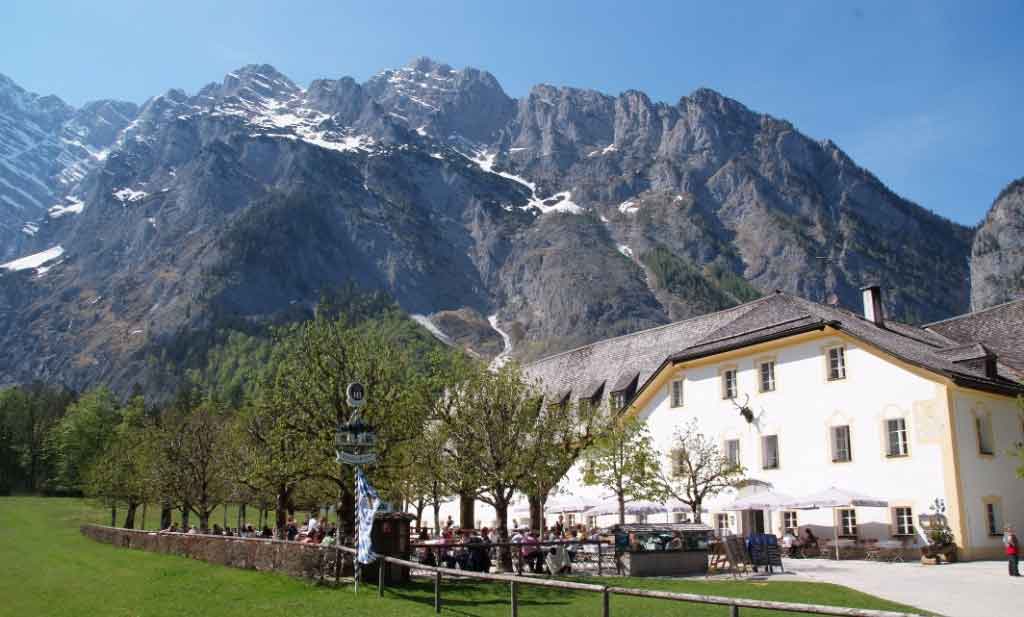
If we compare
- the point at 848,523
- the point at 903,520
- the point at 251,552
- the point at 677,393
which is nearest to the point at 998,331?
the point at 903,520

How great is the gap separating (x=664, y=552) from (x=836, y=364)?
13.8 meters

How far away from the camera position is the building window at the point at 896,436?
32562mm

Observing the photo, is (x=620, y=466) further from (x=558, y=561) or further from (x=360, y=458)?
(x=360, y=458)

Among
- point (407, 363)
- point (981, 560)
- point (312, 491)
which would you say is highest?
point (407, 363)

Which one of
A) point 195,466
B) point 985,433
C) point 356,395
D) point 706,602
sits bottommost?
point 706,602

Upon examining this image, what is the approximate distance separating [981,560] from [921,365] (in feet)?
24.6

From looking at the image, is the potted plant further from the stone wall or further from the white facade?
the stone wall

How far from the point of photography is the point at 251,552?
24.0 m

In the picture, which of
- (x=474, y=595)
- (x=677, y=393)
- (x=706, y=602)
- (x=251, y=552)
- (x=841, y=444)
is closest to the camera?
(x=706, y=602)

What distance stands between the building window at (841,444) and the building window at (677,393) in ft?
28.6

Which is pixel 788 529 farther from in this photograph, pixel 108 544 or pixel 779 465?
pixel 108 544

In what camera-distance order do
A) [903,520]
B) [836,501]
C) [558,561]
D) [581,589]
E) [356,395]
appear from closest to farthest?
[581,589], [356,395], [558,561], [836,501], [903,520]

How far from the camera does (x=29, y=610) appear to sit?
60.3 ft

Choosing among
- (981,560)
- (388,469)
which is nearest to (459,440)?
(388,469)
